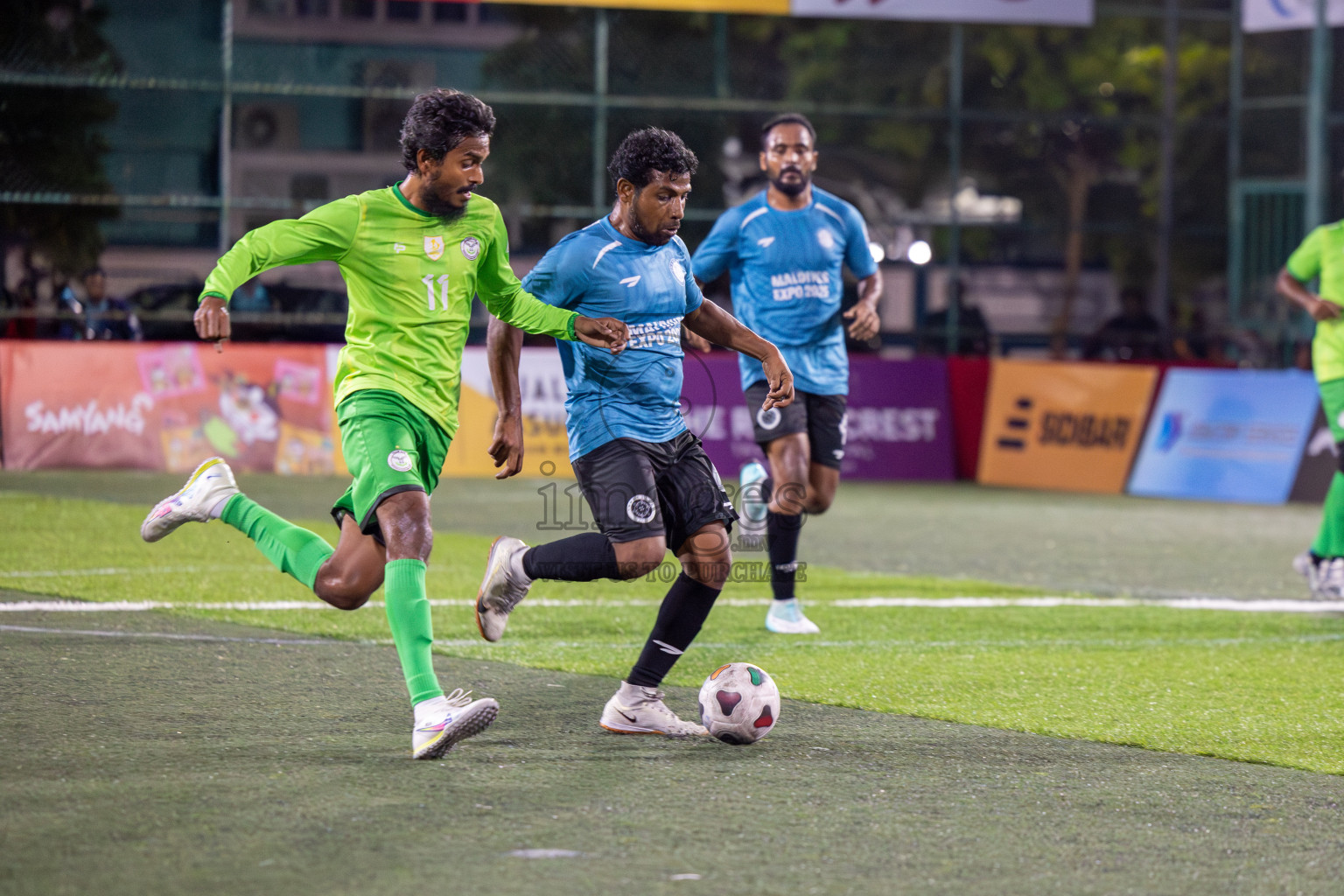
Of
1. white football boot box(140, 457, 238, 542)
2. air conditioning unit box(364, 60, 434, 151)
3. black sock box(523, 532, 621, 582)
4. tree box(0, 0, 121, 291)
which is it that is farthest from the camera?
air conditioning unit box(364, 60, 434, 151)

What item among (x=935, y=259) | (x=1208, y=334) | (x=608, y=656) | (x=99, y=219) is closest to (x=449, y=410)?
(x=608, y=656)

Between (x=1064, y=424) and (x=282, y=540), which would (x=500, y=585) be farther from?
(x=1064, y=424)

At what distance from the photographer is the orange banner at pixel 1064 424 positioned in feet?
55.0

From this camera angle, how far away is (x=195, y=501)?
237 inches

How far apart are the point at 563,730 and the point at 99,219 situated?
49.1 feet

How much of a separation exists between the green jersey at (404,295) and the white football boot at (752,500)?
12.7 ft

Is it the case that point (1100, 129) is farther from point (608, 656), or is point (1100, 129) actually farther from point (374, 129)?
point (608, 656)

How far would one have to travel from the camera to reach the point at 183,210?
1930cm

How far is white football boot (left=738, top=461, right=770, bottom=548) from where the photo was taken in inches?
377

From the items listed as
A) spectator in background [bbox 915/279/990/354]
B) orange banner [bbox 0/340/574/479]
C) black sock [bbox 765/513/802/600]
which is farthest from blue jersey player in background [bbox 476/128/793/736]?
spectator in background [bbox 915/279/990/354]

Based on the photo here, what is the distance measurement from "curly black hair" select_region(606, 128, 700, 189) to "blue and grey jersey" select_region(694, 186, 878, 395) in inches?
108

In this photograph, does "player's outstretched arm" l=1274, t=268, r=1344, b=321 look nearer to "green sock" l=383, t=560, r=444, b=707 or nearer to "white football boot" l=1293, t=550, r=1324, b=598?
"white football boot" l=1293, t=550, r=1324, b=598

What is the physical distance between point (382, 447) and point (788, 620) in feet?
10.5

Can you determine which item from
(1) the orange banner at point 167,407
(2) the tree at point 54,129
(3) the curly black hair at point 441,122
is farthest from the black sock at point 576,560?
(2) the tree at point 54,129
